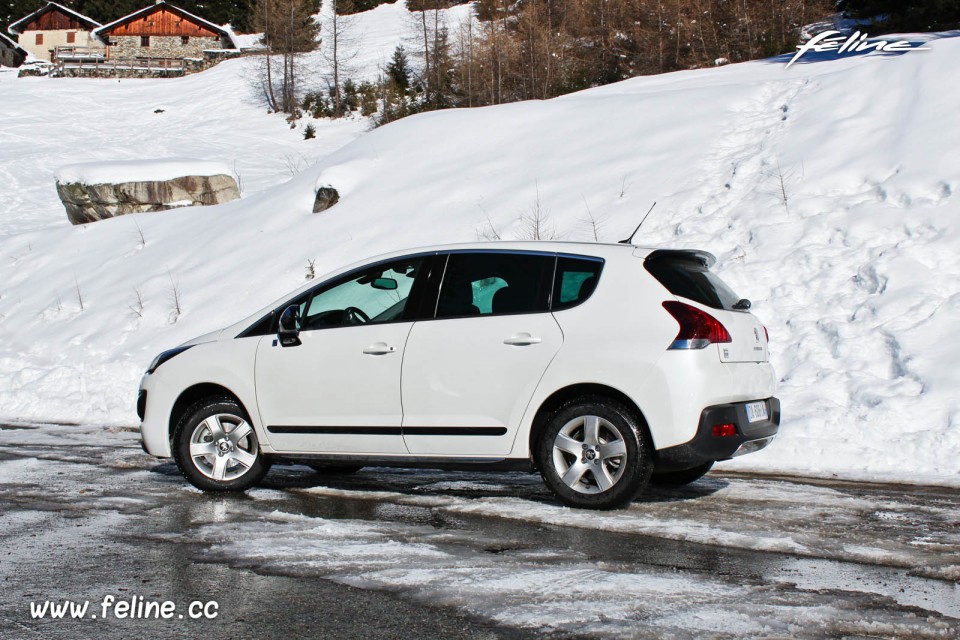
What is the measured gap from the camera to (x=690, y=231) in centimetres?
1338

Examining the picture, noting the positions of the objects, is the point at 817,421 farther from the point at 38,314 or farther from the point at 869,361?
the point at 38,314

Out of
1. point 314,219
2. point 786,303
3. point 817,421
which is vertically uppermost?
point 314,219

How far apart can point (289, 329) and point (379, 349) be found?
2.45 feet

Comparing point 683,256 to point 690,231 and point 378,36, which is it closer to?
point 690,231

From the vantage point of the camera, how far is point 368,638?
3.61 metres

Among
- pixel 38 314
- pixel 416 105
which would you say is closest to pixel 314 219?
pixel 38 314

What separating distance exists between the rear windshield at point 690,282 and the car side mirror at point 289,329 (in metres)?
2.51

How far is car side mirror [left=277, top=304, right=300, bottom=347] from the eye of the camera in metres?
6.85

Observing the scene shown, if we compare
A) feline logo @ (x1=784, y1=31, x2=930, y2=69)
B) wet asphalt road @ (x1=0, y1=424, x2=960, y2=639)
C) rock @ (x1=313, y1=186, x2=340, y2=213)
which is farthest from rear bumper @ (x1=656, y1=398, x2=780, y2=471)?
feline logo @ (x1=784, y1=31, x2=930, y2=69)

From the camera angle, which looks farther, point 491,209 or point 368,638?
point 491,209

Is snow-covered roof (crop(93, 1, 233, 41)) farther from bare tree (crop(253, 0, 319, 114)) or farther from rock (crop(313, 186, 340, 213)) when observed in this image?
rock (crop(313, 186, 340, 213))

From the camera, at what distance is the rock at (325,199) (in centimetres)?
1822

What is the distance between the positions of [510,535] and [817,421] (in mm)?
4354

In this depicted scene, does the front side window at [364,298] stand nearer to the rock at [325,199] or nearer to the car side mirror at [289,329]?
the car side mirror at [289,329]
